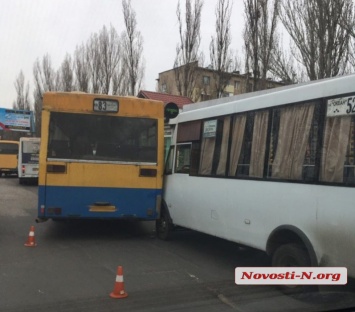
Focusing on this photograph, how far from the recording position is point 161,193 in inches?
345

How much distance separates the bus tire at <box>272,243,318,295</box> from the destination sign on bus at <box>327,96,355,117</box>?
156 cm

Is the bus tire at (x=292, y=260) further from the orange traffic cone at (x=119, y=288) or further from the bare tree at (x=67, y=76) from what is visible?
the bare tree at (x=67, y=76)

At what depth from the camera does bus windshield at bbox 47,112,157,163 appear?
8367 millimetres

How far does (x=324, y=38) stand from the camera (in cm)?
1739

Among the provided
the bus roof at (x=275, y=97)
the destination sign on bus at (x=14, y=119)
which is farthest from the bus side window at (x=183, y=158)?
the destination sign on bus at (x=14, y=119)

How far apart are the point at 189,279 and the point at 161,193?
9.98ft

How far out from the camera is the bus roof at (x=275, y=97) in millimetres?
4695

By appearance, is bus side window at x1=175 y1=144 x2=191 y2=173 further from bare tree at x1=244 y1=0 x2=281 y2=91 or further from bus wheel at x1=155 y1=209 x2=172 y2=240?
bare tree at x1=244 y1=0 x2=281 y2=91

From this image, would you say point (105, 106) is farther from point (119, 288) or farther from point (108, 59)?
point (108, 59)

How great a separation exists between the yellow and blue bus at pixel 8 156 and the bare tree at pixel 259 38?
65.4 feet

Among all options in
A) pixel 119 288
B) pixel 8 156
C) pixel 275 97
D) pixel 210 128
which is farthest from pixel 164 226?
pixel 8 156

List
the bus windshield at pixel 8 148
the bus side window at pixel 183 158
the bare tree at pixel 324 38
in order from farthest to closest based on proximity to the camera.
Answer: the bus windshield at pixel 8 148 → the bare tree at pixel 324 38 → the bus side window at pixel 183 158

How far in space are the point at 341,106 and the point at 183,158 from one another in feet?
12.5

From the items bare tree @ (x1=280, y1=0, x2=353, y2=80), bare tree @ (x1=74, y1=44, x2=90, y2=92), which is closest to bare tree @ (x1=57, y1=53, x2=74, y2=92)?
bare tree @ (x1=74, y1=44, x2=90, y2=92)
